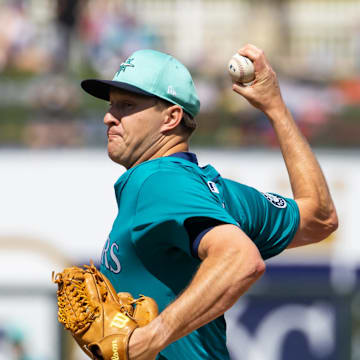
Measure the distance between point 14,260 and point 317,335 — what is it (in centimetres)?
290

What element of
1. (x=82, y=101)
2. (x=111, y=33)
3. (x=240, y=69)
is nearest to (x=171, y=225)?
(x=240, y=69)

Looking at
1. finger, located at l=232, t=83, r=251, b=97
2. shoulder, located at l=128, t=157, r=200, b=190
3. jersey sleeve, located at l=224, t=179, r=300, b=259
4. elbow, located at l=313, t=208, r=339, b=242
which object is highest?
finger, located at l=232, t=83, r=251, b=97

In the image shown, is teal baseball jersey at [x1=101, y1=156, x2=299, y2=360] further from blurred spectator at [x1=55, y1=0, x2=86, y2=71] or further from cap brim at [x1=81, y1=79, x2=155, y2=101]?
blurred spectator at [x1=55, y1=0, x2=86, y2=71]

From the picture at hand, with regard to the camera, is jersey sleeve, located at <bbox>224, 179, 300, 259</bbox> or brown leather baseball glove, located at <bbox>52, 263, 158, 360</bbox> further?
jersey sleeve, located at <bbox>224, 179, 300, 259</bbox>

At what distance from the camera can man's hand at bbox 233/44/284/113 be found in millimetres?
3041

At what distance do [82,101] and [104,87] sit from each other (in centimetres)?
554

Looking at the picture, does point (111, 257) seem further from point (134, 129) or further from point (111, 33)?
point (111, 33)

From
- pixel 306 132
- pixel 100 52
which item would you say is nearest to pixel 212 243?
pixel 306 132

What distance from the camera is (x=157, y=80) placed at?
2689mm

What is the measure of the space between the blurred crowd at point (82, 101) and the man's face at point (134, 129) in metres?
5.32

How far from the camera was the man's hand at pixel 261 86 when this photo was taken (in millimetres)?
3041

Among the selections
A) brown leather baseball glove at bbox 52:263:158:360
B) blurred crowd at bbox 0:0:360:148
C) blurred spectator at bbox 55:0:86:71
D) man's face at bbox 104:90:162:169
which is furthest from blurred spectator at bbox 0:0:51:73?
brown leather baseball glove at bbox 52:263:158:360

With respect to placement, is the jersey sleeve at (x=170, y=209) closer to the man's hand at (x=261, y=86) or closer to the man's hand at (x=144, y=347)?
the man's hand at (x=144, y=347)

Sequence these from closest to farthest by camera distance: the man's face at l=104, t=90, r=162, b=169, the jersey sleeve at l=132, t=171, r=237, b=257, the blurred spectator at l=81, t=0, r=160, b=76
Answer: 1. the jersey sleeve at l=132, t=171, r=237, b=257
2. the man's face at l=104, t=90, r=162, b=169
3. the blurred spectator at l=81, t=0, r=160, b=76
